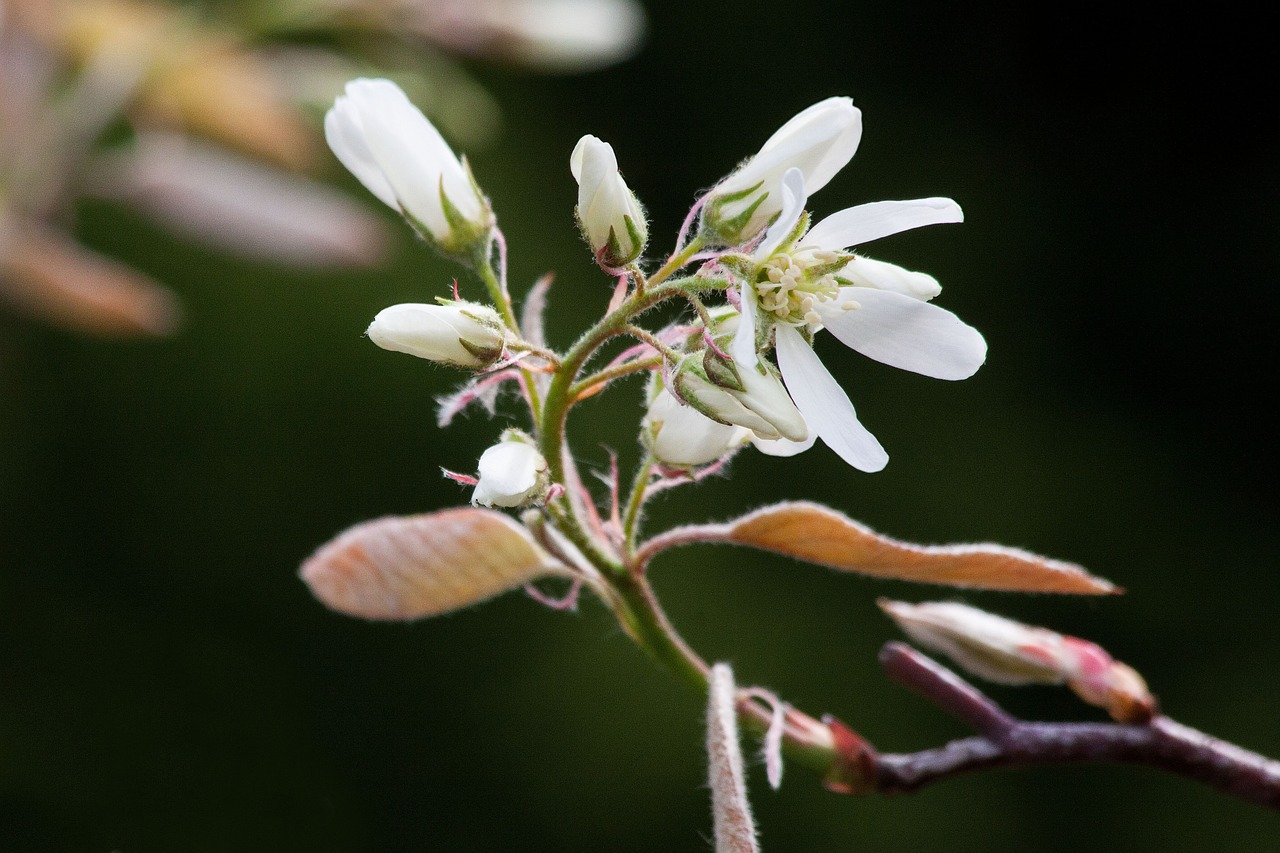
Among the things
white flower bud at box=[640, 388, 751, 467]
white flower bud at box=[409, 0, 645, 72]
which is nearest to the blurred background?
white flower bud at box=[409, 0, 645, 72]

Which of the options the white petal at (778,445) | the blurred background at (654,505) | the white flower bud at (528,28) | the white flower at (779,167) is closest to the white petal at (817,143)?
the white flower at (779,167)

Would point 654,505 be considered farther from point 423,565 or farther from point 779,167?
point 779,167

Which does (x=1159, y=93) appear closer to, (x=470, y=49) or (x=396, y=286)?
(x=396, y=286)

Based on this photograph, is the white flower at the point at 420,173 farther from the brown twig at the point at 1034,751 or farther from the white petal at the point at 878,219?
the brown twig at the point at 1034,751

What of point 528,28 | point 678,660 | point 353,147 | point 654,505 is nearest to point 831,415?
point 678,660

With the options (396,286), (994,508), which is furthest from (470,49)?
(994,508)

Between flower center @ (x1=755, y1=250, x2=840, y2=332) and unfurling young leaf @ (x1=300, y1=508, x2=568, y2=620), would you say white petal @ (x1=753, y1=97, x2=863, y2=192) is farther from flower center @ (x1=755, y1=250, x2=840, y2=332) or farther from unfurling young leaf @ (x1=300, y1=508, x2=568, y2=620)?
unfurling young leaf @ (x1=300, y1=508, x2=568, y2=620)
